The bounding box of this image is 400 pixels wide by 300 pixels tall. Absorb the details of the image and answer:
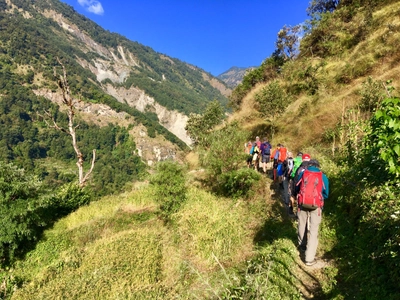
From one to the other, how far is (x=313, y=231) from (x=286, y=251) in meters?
0.76

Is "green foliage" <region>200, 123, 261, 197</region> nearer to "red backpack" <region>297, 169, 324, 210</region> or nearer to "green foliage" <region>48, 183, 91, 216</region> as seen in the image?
"red backpack" <region>297, 169, 324, 210</region>

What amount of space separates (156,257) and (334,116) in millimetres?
11210

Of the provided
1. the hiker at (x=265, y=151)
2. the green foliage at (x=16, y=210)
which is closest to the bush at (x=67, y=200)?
the green foliage at (x=16, y=210)

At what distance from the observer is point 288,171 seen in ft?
27.6

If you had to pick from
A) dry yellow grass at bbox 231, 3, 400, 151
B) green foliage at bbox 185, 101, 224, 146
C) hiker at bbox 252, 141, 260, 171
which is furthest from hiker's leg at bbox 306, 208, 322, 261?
green foliage at bbox 185, 101, 224, 146

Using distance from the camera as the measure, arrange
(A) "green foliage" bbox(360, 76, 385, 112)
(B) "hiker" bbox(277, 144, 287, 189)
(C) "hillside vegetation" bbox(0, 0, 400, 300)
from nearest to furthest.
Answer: (C) "hillside vegetation" bbox(0, 0, 400, 300)
(B) "hiker" bbox(277, 144, 287, 189)
(A) "green foliage" bbox(360, 76, 385, 112)

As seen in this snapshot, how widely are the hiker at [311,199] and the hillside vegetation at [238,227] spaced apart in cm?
54

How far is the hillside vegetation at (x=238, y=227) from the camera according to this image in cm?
386

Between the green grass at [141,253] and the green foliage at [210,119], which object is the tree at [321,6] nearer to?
the green foliage at [210,119]

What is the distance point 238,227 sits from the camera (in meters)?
7.34

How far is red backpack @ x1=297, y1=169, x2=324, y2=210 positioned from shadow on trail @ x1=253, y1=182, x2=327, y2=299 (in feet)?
3.94

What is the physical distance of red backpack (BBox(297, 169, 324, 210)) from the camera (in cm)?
468

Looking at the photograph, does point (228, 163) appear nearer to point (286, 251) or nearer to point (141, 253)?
point (141, 253)

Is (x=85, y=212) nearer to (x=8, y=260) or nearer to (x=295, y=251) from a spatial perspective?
(x=8, y=260)
